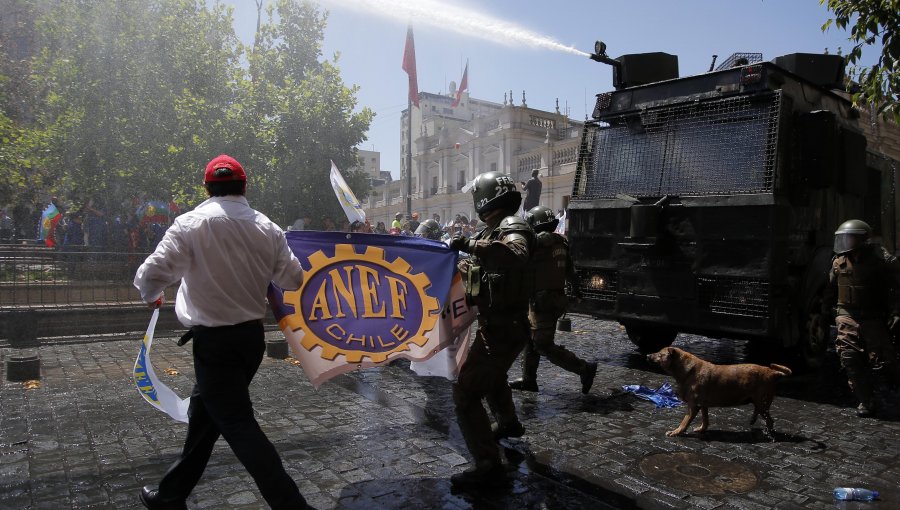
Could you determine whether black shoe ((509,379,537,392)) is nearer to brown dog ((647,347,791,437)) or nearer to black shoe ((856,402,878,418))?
brown dog ((647,347,791,437))

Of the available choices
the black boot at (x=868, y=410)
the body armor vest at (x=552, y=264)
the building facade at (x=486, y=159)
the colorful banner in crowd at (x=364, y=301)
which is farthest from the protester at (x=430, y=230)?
the building facade at (x=486, y=159)

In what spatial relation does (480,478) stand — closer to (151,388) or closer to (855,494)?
(151,388)

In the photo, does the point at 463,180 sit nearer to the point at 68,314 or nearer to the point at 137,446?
the point at 68,314

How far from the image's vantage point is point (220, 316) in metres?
3.26

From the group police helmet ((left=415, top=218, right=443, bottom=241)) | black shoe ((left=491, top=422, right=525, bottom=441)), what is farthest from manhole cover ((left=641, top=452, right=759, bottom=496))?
police helmet ((left=415, top=218, right=443, bottom=241))

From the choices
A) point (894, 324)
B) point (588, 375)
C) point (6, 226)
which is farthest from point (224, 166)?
point (6, 226)

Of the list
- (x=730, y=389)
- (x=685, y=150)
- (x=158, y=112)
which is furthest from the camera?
(x=158, y=112)

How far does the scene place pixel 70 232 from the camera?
57.2 ft

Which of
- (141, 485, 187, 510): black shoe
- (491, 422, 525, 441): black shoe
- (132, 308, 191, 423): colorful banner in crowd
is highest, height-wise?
(132, 308, 191, 423): colorful banner in crowd

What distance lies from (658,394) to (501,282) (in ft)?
11.6

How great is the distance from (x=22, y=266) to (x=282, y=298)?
789 centimetres

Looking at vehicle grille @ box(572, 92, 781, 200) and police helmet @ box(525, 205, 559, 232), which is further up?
vehicle grille @ box(572, 92, 781, 200)

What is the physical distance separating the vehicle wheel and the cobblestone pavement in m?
1.43

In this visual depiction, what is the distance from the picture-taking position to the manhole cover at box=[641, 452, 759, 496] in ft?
13.7
